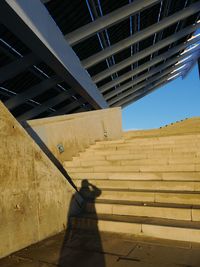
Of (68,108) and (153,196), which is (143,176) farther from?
(68,108)

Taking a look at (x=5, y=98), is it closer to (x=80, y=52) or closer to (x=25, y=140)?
(x=80, y=52)

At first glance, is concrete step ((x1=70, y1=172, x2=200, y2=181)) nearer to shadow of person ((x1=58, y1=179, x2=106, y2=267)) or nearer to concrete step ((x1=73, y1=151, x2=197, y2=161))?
shadow of person ((x1=58, y1=179, x2=106, y2=267))

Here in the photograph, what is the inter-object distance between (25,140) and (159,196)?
236 cm

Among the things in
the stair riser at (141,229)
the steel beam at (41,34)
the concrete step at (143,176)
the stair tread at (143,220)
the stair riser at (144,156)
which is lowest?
the stair riser at (141,229)

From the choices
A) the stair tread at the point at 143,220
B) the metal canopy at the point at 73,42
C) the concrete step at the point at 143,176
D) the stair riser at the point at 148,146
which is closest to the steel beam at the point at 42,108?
the metal canopy at the point at 73,42

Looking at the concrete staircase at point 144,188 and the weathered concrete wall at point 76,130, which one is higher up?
the weathered concrete wall at point 76,130

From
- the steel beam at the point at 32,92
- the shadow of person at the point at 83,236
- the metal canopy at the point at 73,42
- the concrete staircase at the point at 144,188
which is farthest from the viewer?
the steel beam at the point at 32,92

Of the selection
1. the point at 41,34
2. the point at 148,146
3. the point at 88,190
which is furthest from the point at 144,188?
the point at 41,34

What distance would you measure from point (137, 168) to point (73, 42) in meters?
11.5

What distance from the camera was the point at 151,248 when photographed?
12.9ft

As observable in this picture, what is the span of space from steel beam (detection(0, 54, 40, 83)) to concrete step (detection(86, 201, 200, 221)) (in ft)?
44.4

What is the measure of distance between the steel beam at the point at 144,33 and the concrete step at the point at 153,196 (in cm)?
1560

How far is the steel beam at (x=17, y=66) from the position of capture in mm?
17434

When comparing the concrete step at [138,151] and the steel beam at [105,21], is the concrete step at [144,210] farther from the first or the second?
the steel beam at [105,21]
